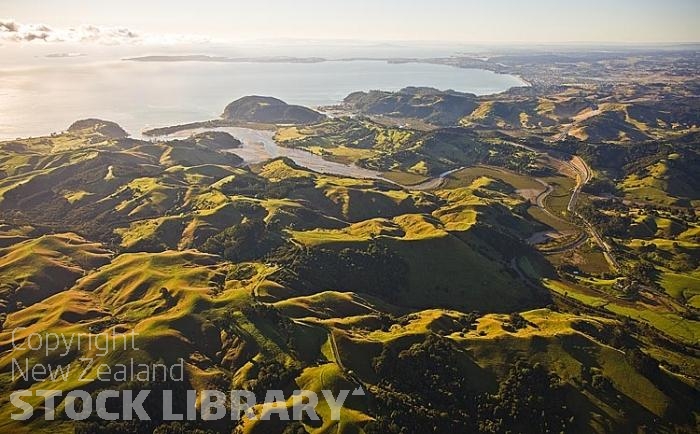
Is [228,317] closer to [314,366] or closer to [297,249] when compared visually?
[314,366]

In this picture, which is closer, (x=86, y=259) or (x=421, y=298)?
(x=421, y=298)

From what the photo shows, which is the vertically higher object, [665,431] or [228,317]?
[228,317]

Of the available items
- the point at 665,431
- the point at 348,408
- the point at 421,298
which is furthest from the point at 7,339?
the point at 665,431

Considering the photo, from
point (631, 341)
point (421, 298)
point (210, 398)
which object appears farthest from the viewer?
point (421, 298)

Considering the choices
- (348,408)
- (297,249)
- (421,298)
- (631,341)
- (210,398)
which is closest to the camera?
(348,408)

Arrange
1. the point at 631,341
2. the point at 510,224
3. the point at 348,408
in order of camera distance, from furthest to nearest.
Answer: the point at 510,224 → the point at 631,341 → the point at 348,408

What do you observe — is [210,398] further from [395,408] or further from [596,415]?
[596,415]

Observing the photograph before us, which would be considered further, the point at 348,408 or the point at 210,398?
the point at 210,398

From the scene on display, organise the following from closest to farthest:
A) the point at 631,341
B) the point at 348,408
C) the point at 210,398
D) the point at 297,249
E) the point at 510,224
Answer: the point at 348,408, the point at 210,398, the point at 631,341, the point at 297,249, the point at 510,224

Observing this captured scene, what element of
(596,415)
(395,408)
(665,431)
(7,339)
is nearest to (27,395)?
(7,339)
